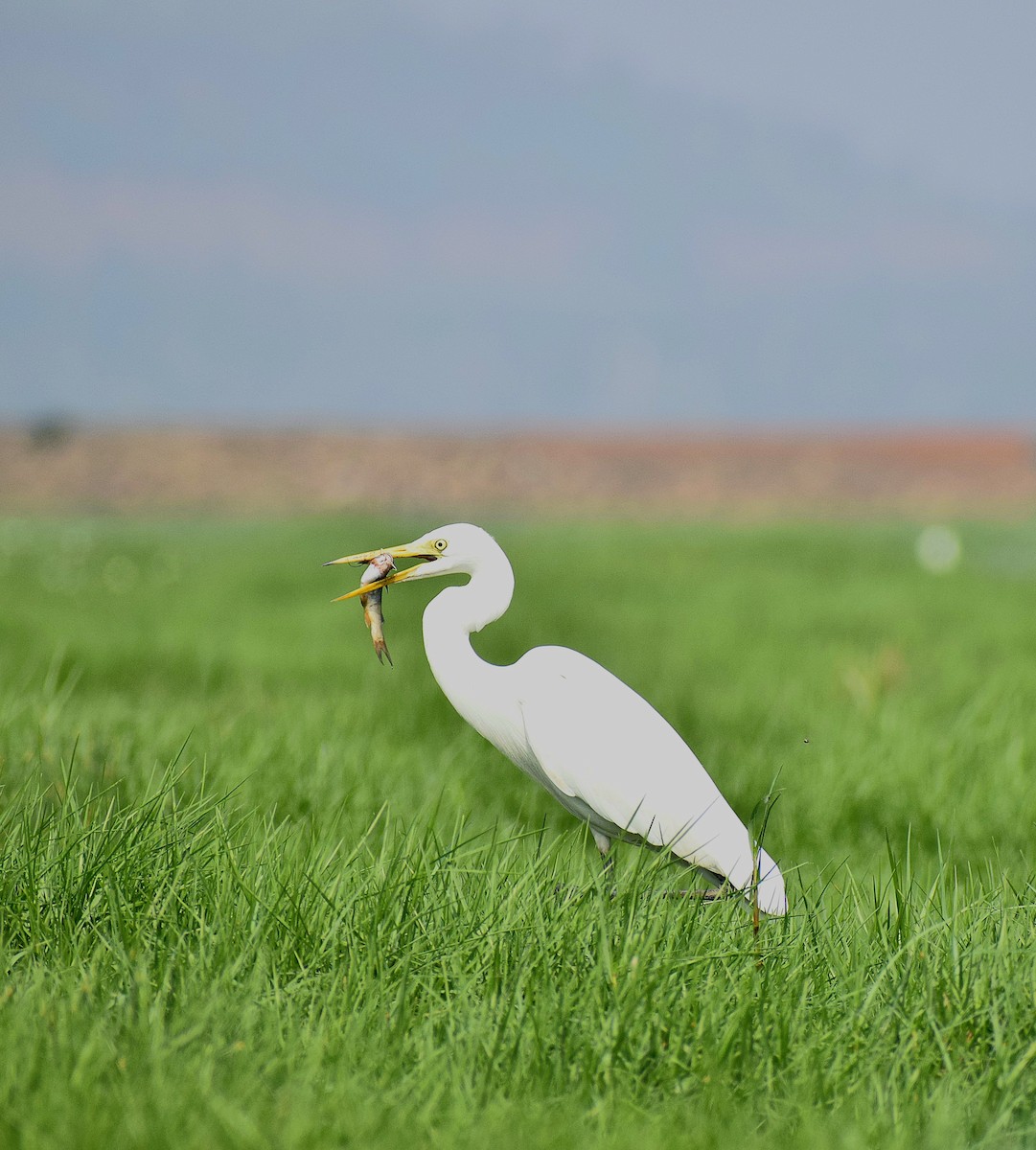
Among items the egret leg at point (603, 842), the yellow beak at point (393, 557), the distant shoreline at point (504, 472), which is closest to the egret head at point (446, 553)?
the yellow beak at point (393, 557)

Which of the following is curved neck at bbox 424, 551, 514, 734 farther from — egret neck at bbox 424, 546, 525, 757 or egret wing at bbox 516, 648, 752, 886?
egret wing at bbox 516, 648, 752, 886

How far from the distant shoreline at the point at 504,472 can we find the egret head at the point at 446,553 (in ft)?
88.1

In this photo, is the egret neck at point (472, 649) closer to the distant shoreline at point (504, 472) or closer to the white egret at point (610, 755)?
the white egret at point (610, 755)

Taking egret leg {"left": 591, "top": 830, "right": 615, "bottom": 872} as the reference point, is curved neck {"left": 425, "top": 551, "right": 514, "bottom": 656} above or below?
above

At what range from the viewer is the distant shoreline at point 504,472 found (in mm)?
31938

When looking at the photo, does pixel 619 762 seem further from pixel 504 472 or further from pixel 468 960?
pixel 504 472

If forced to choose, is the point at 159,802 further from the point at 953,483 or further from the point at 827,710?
the point at 953,483

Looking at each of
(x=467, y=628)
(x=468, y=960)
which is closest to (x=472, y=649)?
(x=467, y=628)

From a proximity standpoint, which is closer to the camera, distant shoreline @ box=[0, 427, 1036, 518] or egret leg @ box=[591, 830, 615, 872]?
egret leg @ box=[591, 830, 615, 872]

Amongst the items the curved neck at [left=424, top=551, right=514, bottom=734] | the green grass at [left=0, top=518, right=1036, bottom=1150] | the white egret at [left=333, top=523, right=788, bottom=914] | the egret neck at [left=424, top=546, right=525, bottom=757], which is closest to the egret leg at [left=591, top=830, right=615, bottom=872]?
the green grass at [left=0, top=518, right=1036, bottom=1150]

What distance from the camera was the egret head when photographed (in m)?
2.41

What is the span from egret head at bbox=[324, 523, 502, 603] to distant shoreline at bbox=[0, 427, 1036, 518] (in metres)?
26.8

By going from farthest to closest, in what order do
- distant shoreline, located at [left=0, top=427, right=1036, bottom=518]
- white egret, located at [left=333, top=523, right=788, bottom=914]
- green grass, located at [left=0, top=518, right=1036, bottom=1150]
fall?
distant shoreline, located at [left=0, top=427, right=1036, bottom=518], white egret, located at [left=333, top=523, right=788, bottom=914], green grass, located at [left=0, top=518, right=1036, bottom=1150]

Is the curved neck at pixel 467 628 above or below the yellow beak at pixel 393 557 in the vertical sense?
below
